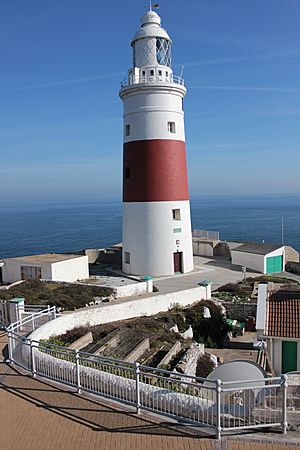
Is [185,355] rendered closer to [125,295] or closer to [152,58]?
[125,295]

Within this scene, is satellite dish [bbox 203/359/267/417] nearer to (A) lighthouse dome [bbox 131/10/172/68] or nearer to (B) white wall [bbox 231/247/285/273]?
(A) lighthouse dome [bbox 131/10/172/68]

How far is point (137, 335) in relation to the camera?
14.1 metres

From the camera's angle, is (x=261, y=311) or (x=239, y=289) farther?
(x=239, y=289)

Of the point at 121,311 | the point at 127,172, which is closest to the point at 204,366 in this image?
the point at 121,311

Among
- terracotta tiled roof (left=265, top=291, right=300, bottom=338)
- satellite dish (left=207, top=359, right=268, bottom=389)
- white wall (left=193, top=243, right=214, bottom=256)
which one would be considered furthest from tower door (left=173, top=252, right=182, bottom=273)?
satellite dish (left=207, top=359, right=268, bottom=389)

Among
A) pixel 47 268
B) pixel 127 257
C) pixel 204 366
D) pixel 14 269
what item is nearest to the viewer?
pixel 204 366

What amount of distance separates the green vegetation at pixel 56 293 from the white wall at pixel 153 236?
5.03 m

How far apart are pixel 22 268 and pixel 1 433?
16552 millimetres

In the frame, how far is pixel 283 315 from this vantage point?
497 inches

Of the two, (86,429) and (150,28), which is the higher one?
(150,28)

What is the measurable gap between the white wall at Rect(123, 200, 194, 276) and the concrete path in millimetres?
15564

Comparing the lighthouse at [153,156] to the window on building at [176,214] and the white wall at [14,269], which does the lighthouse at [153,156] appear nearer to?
the window on building at [176,214]

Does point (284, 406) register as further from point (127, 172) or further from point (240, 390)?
point (127, 172)

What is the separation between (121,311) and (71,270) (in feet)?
22.4
